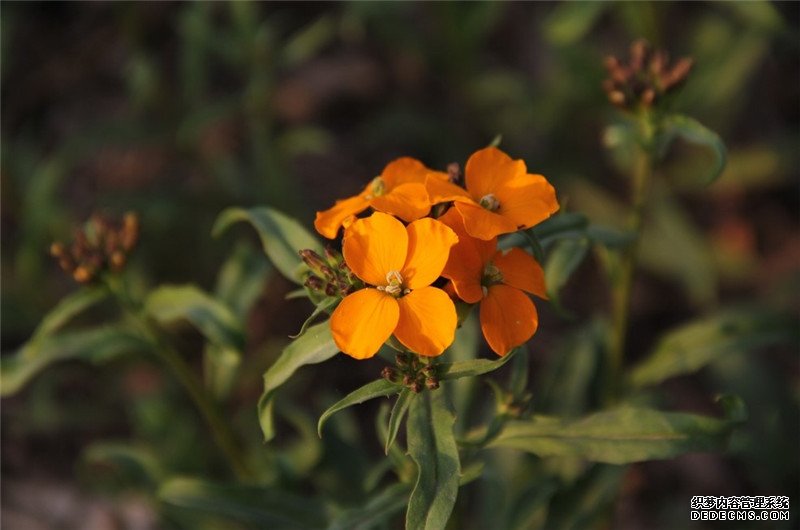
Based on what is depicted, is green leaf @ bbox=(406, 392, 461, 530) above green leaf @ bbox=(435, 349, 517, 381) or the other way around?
the other way around

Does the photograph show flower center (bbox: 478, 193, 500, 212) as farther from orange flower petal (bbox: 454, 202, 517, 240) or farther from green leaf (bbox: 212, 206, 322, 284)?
green leaf (bbox: 212, 206, 322, 284)

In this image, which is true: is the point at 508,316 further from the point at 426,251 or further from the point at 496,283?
the point at 426,251

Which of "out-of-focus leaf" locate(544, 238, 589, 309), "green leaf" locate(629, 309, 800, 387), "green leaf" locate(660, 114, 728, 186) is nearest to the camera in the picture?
"green leaf" locate(660, 114, 728, 186)

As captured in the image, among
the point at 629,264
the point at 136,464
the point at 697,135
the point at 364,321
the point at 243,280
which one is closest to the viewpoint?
the point at 364,321

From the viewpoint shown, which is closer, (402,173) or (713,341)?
(402,173)

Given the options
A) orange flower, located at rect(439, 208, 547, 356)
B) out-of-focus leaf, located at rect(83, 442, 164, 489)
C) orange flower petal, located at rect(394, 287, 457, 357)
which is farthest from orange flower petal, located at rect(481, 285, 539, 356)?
out-of-focus leaf, located at rect(83, 442, 164, 489)

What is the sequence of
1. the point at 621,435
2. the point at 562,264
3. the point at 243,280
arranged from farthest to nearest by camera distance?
the point at 243,280, the point at 562,264, the point at 621,435

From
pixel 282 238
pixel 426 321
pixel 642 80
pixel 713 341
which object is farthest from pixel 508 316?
pixel 713 341
